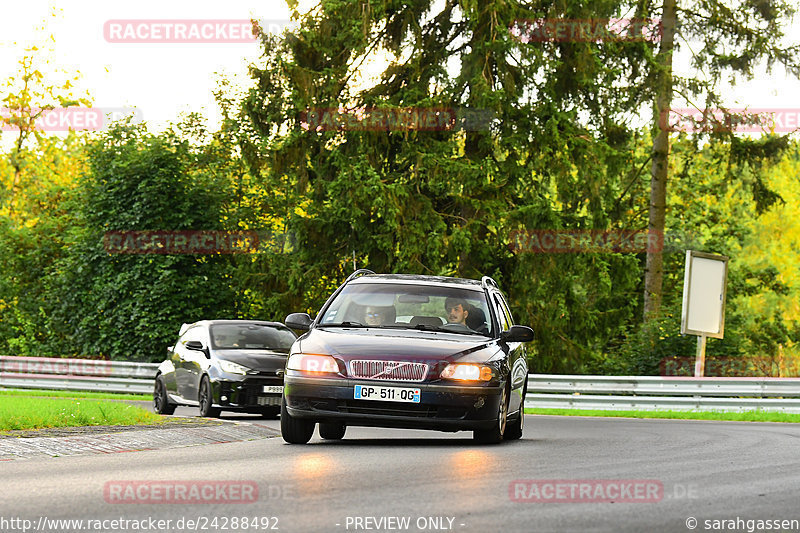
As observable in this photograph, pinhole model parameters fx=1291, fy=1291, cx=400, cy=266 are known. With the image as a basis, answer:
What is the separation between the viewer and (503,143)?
114 ft

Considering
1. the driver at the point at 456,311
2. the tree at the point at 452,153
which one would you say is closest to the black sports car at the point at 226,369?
the driver at the point at 456,311

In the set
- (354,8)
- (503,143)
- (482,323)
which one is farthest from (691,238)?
(482,323)

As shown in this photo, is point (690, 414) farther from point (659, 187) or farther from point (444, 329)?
point (444, 329)

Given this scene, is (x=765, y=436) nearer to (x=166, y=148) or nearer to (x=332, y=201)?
(x=332, y=201)

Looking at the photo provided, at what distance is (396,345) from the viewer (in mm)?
12719

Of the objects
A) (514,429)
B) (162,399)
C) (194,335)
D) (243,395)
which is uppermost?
(194,335)

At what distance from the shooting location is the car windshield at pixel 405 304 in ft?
45.2

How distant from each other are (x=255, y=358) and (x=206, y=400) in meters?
1.01

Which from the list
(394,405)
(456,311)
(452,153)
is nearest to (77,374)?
(452,153)

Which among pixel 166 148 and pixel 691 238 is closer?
pixel 166 148

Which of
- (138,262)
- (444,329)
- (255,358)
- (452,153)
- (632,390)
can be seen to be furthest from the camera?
(138,262)

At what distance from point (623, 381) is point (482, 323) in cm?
1632

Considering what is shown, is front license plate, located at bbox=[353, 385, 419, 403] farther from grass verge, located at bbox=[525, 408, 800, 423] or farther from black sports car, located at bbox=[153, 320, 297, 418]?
grass verge, located at bbox=[525, 408, 800, 423]

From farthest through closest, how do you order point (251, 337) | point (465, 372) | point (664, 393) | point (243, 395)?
point (664, 393) < point (251, 337) < point (243, 395) < point (465, 372)
